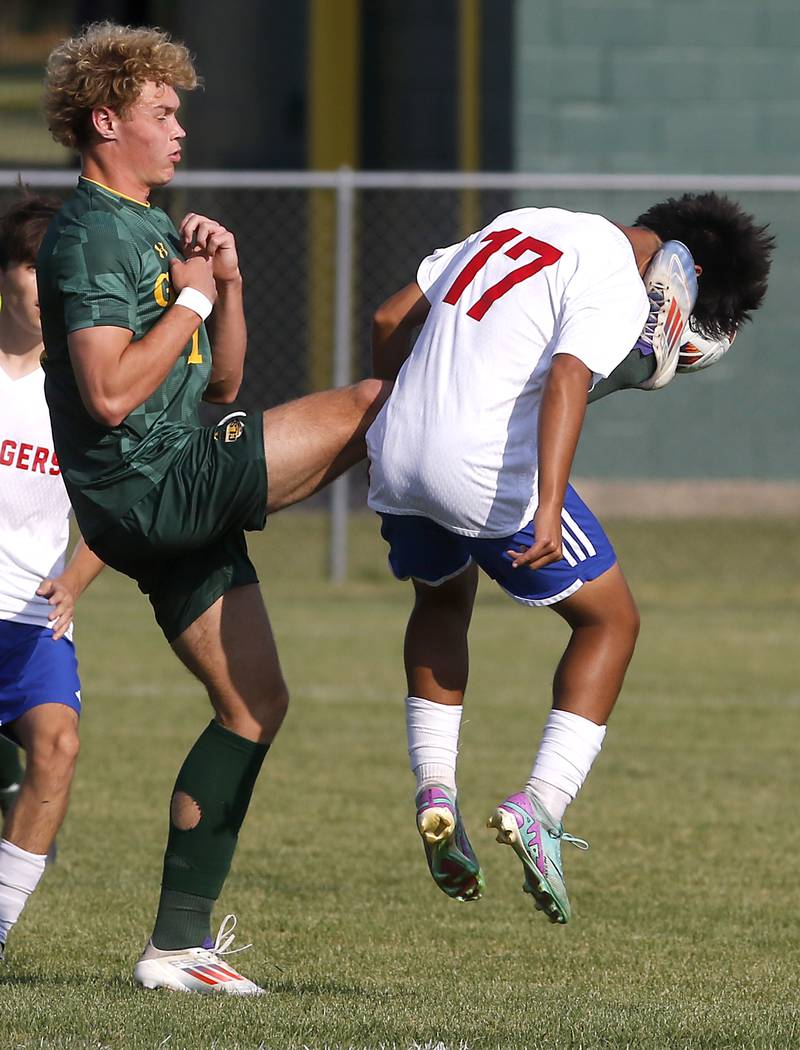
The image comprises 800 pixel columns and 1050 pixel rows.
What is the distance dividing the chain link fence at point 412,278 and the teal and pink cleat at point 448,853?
29.5ft

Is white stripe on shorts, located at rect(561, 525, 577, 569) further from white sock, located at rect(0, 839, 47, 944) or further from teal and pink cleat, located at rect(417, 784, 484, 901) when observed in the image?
white sock, located at rect(0, 839, 47, 944)

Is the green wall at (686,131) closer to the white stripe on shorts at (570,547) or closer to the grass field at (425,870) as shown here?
the grass field at (425,870)

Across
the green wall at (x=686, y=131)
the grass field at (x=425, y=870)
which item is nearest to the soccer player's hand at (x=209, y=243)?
the grass field at (x=425, y=870)

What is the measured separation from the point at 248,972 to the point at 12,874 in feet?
2.08

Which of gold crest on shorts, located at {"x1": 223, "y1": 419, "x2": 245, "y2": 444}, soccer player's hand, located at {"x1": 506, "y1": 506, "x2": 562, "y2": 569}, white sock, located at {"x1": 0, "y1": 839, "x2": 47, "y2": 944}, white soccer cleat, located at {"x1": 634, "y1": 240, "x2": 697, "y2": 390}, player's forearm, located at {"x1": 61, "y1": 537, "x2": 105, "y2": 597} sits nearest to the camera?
soccer player's hand, located at {"x1": 506, "y1": 506, "x2": 562, "y2": 569}

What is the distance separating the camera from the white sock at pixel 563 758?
4418mm

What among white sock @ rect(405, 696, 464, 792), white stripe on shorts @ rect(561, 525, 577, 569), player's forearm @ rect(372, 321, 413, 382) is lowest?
white sock @ rect(405, 696, 464, 792)

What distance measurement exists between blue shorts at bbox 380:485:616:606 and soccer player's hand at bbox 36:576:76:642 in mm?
868

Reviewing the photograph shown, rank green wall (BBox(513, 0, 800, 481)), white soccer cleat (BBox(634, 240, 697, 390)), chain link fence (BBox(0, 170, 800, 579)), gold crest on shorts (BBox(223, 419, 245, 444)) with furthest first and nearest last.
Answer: green wall (BBox(513, 0, 800, 481)) → chain link fence (BBox(0, 170, 800, 579)) → white soccer cleat (BBox(634, 240, 697, 390)) → gold crest on shorts (BBox(223, 419, 245, 444))

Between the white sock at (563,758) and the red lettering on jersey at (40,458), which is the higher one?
the red lettering on jersey at (40,458)

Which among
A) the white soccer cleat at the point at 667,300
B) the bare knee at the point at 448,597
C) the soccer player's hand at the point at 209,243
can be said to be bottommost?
the bare knee at the point at 448,597

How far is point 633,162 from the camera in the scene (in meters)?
15.5

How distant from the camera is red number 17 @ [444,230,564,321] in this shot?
4.23m

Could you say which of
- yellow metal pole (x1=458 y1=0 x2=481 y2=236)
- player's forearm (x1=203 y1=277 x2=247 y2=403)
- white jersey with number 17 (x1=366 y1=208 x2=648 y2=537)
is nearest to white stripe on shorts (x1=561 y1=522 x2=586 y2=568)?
white jersey with number 17 (x1=366 y1=208 x2=648 y2=537)
